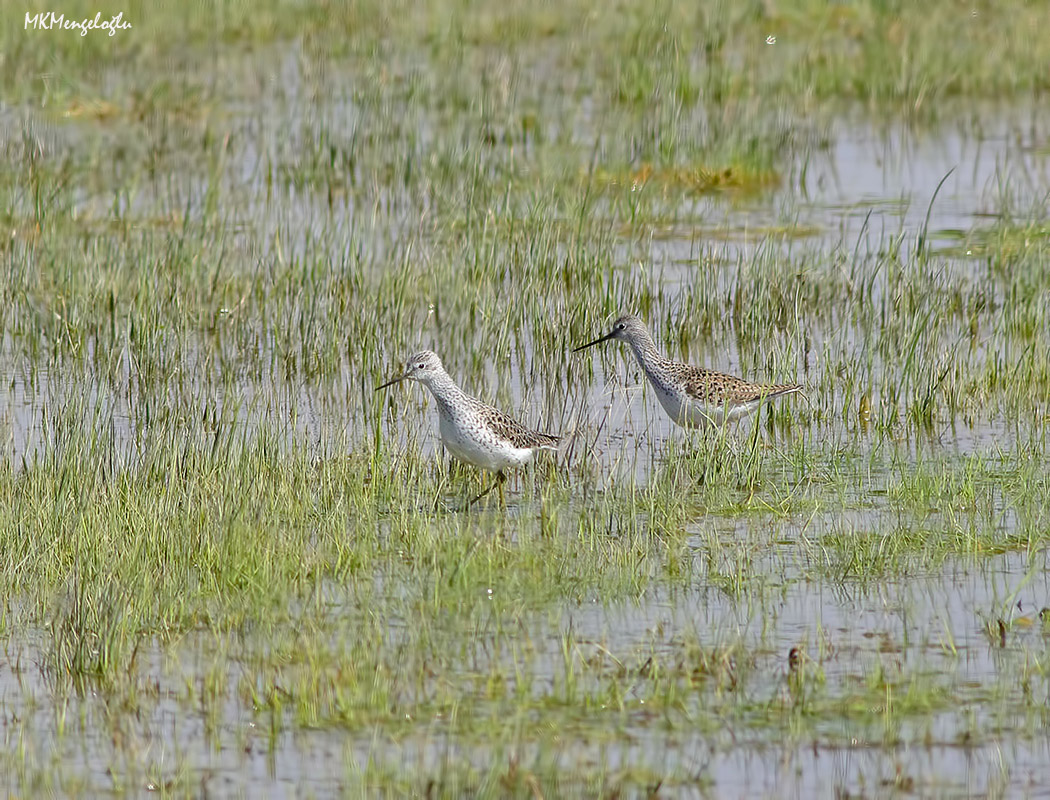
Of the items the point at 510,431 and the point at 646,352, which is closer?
the point at 510,431

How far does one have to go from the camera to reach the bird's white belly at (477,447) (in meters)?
7.59

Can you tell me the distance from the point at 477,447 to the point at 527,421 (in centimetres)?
143

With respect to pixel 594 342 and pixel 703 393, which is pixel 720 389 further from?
pixel 594 342

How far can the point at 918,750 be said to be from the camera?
4812mm

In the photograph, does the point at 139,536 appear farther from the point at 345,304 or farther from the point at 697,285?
the point at 697,285

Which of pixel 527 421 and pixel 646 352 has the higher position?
pixel 646 352

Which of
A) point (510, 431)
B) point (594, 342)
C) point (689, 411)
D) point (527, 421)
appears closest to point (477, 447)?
point (510, 431)

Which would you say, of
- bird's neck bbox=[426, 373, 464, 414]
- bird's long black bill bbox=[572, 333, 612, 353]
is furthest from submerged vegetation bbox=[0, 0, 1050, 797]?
bird's neck bbox=[426, 373, 464, 414]

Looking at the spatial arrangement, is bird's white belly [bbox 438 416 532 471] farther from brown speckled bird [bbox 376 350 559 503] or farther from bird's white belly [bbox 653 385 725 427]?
bird's white belly [bbox 653 385 725 427]

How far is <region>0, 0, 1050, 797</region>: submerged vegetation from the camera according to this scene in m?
5.05

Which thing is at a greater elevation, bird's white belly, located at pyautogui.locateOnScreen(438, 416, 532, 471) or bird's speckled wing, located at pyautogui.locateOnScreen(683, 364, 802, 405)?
bird's speckled wing, located at pyautogui.locateOnScreen(683, 364, 802, 405)

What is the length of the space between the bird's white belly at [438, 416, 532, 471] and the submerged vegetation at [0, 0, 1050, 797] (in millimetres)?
232

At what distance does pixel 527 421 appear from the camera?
29.5 feet

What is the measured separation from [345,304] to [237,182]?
3869mm
